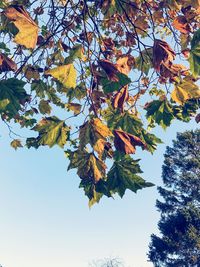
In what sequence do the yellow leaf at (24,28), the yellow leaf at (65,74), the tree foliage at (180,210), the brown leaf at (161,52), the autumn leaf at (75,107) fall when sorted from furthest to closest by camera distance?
1. the tree foliage at (180,210)
2. the autumn leaf at (75,107)
3. the brown leaf at (161,52)
4. the yellow leaf at (65,74)
5. the yellow leaf at (24,28)

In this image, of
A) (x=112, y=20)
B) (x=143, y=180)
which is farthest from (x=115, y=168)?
(x=112, y=20)

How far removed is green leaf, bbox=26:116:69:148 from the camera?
221 centimetres

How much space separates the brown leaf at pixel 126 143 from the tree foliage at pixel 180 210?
25.3 meters

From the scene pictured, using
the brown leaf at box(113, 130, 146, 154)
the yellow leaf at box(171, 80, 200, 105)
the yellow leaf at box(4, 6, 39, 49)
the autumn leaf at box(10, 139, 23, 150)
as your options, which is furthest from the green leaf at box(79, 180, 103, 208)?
the autumn leaf at box(10, 139, 23, 150)

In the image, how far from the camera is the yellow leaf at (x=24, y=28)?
1767 mm

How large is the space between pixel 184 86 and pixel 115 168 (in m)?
0.83

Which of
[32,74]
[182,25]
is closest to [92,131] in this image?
[182,25]

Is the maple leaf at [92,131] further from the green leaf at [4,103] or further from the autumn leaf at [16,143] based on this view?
the autumn leaf at [16,143]

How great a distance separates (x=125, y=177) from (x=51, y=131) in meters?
0.62

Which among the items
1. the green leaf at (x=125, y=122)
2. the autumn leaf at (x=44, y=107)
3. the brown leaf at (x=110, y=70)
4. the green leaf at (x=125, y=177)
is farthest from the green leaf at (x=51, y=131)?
the autumn leaf at (x=44, y=107)

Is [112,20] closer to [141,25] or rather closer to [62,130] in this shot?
[141,25]

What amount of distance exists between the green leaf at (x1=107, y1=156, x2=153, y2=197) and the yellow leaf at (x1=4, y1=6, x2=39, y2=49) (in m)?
0.92

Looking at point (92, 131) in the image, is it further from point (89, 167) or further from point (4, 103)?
point (4, 103)

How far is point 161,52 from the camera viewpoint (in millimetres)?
2018
